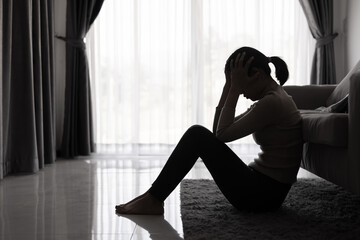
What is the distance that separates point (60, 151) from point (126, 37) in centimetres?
133

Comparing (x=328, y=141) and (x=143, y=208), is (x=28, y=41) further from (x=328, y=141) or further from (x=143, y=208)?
(x=328, y=141)

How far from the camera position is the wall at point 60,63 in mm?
4480

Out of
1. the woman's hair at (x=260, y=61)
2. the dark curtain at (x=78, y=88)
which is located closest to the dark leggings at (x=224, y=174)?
the woman's hair at (x=260, y=61)

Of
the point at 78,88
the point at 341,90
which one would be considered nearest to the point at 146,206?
the point at 341,90

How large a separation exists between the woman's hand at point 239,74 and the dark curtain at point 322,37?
101 inches

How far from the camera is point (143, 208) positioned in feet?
6.73

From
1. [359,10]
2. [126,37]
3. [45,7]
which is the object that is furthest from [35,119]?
[359,10]

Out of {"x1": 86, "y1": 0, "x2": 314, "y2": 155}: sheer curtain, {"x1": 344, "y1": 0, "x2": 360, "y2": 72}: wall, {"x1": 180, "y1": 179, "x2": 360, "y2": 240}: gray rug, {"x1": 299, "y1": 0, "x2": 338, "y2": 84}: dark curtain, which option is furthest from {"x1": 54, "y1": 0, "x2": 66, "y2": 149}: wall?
{"x1": 344, "y1": 0, "x2": 360, "y2": 72}: wall

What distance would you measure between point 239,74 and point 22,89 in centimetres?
216

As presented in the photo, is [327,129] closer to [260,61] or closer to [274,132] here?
[274,132]

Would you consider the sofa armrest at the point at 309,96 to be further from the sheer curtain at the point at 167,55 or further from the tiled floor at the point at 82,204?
the sheer curtain at the point at 167,55

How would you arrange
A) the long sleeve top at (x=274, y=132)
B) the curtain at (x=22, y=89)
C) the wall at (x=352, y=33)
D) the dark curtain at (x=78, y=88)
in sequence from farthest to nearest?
the dark curtain at (x=78, y=88), the wall at (x=352, y=33), the curtain at (x=22, y=89), the long sleeve top at (x=274, y=132)

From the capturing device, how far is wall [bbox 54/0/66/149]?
4.48 metres

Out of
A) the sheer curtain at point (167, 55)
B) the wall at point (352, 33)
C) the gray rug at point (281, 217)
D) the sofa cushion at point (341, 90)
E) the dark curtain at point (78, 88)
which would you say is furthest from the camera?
the sheer curtain at point (167, 55)
